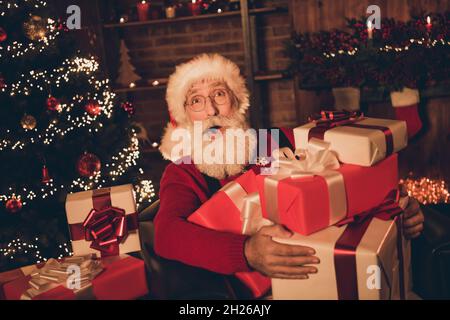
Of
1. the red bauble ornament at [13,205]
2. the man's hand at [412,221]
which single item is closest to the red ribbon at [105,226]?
the man's hand at [412,221]

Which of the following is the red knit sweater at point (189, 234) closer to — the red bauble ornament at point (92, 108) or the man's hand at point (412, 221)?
the man's hand at point (412, 221)

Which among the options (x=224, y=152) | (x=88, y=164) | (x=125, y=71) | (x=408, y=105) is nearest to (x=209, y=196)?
(x=224, y=152)

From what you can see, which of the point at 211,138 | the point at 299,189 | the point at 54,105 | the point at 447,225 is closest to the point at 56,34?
the point at 54,105

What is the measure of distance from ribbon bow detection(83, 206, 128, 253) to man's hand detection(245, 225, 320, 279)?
50 cm

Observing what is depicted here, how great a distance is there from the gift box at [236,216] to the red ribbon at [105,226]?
296 mm

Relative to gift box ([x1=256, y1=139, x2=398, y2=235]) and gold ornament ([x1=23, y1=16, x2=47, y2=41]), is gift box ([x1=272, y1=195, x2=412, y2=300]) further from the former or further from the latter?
gold ornament ([x1=23, y1=16, x2=47, y2=41])

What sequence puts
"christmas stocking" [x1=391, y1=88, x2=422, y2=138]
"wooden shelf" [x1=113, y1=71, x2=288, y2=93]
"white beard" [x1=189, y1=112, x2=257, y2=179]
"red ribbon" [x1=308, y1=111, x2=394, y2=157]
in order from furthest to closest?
"wooden shelf" [x1=113, y1=71, x2=288, y2=93]
"christmas stocking" [x1=391, y1=88, x2=422, y2=138]
"white beard" [x1=189, y1=112, x2=257, y2=179]
"red ribbon" [x1=308, y1=111, x2=394, y2=157]

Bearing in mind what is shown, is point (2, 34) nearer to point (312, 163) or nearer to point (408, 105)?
point (312, 163)

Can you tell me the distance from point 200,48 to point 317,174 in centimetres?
354

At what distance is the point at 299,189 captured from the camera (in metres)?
1.17

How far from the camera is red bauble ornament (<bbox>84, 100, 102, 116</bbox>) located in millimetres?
2758

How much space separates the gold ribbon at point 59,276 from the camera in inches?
55.7

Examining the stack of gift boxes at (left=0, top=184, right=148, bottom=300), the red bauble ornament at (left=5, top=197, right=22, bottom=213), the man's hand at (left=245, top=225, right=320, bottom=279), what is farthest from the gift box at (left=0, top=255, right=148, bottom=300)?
the red bauble ornament at (left=5, top=197, right=22, bottom=213)
